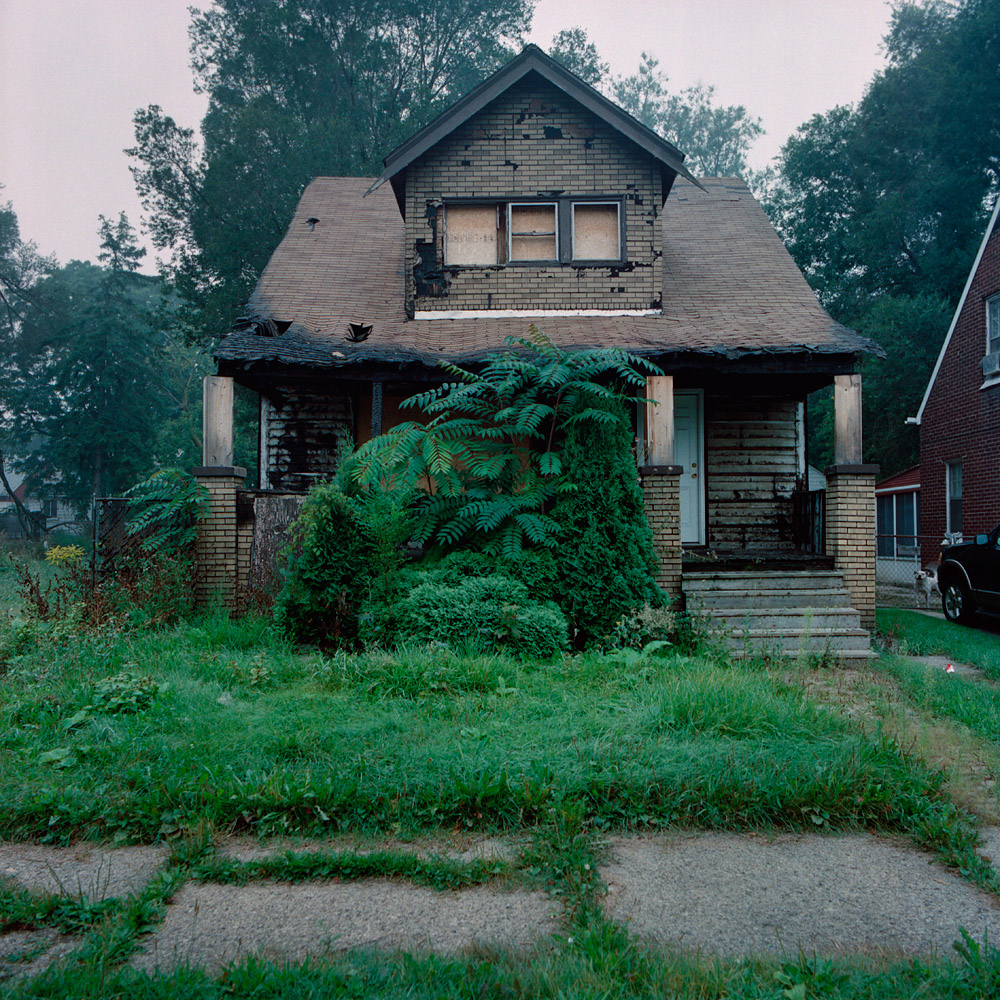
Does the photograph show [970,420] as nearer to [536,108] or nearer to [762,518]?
[762,518]

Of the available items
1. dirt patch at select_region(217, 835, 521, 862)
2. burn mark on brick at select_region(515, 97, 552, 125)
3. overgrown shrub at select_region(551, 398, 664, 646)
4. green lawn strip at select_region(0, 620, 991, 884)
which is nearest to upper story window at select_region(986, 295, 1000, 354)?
burn mark on brick at select_region(515, 97, 552, 125)

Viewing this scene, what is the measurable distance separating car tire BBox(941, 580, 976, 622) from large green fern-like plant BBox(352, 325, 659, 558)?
274 inches

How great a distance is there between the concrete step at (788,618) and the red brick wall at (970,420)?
932 centimetres

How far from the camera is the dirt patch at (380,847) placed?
11.2 feet

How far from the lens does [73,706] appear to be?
5.10 meters

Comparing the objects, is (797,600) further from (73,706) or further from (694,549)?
→ (73,706)

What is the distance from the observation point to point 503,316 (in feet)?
36.4

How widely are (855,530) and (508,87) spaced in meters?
7.69

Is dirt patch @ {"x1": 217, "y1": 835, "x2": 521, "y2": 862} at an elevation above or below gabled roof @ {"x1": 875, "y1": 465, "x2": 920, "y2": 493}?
below

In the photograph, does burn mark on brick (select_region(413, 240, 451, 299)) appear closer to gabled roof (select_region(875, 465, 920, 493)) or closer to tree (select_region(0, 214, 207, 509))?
gabled roof (select_region(875, 465, 920, 493))

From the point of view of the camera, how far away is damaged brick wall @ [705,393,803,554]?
11547 mm

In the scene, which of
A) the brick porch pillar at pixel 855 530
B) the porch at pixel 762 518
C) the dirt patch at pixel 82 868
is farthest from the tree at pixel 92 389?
the dirt patch at pixel 82 868

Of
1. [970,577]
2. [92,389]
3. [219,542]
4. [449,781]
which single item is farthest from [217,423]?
[92,389]

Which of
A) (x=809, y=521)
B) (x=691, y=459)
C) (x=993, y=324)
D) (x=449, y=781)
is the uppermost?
(x=993, y=324)
